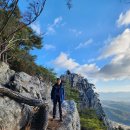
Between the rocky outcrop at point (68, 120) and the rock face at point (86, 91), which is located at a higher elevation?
the rock face at point (86, 91)

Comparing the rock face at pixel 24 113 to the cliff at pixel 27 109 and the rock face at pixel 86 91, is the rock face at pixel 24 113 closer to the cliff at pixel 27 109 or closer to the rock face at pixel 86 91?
the cliff at pixel 27 109

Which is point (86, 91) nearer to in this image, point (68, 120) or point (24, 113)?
point (68, 120)

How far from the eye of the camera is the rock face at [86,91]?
105225 millimetres

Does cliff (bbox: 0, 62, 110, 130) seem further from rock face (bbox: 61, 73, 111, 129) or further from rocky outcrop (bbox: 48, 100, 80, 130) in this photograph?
rock face (bbox: 61, 73, 111, 129)

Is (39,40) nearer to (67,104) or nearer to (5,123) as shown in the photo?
(67,104)

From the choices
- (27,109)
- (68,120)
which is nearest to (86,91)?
(68,120)

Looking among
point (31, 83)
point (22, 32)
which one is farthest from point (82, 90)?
point (31, 83)

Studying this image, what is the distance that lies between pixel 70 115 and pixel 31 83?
501 centimetres

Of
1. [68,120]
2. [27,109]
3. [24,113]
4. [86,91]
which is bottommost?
[68,120]

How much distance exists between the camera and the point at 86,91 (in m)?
109

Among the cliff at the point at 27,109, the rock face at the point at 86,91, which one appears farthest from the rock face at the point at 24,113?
the rock face at the point at 86,91

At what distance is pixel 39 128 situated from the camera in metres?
18.9

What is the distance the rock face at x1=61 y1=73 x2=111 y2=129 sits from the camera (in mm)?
105225

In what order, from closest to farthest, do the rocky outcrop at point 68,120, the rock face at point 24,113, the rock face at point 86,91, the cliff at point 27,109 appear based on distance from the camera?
1. the rock face at point 24,113
2. the cliff at point 27,109
3. the rocky outcrop at point 68,120
4. the rock face at point 86,91
